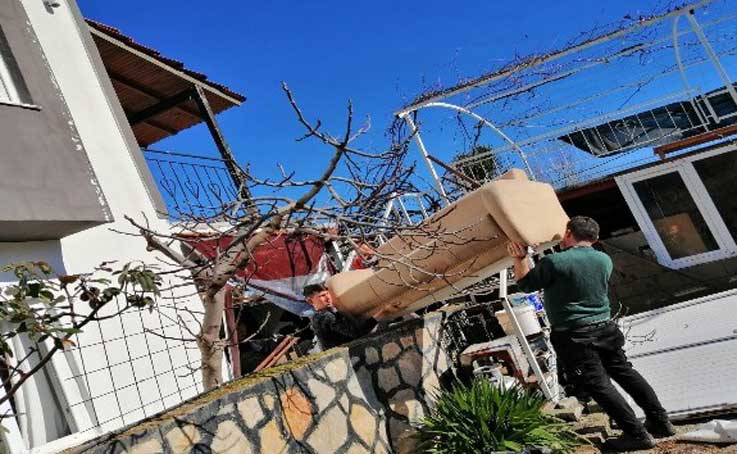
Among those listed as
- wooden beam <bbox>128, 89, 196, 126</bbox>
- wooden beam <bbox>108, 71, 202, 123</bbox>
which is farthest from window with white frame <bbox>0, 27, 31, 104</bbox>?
wooden beam <bbox>128, 89, 196, 126</bbox>

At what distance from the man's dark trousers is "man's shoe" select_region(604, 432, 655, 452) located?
Result: 0.15 feet

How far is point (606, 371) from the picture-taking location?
15.2 feet

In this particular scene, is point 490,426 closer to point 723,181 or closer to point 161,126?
point 723,181

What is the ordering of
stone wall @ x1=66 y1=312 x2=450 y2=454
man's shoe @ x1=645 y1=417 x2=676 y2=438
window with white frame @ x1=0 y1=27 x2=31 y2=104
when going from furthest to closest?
1. window with white frame @ x1=0 y1=27 x2=31 y2=104
2. man's shoe @ x1=645 y1=417 x2=676 y2=438
3. stone wall @ x1=66 y1=312 x2=450 y2=454

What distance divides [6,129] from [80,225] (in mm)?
1326

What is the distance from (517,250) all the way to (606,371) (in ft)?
4.29

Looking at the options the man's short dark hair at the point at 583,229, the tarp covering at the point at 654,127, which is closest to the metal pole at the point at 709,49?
the tarp covering at the point at 654,127

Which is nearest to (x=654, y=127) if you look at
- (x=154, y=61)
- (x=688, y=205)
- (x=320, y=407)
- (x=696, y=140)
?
(x=696, y=140)

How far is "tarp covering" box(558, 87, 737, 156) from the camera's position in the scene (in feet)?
35.6

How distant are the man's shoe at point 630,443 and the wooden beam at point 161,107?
9.04 meters

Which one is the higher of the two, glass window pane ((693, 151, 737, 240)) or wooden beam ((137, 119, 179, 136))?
wooden beam ((137, 119, 179, 136))

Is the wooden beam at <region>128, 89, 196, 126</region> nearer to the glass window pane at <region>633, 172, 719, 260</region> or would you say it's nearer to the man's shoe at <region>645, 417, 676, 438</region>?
the man's shoe at <region>645, 417, 676, 438</region>

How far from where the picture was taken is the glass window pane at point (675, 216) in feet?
37.6

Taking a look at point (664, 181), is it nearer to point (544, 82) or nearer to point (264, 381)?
point (544, 82)
